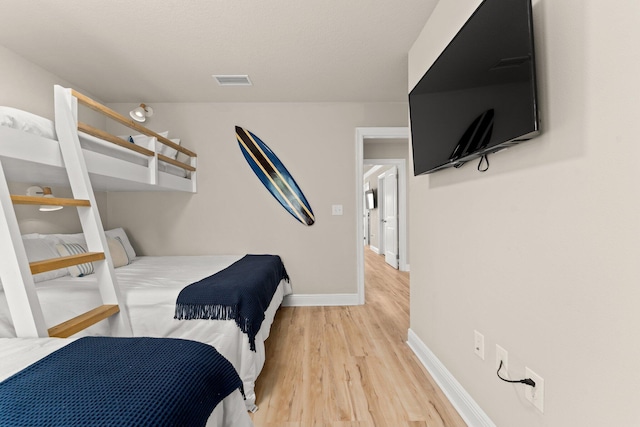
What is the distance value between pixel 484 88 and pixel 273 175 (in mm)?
2515

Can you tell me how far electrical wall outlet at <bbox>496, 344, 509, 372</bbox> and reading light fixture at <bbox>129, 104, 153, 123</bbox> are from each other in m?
3.50

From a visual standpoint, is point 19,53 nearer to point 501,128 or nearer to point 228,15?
point 228,15

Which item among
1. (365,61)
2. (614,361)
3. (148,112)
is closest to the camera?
(614,361)

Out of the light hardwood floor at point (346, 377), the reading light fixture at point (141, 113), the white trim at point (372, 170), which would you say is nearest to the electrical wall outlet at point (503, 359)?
the light hardwood floor at point (346, 377)

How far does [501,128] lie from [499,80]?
179mm

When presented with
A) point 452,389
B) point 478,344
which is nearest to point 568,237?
point 478,344

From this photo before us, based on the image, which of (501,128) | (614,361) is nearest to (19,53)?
(501,128)

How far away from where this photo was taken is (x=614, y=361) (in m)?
0.79

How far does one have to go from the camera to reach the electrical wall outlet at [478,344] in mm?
1404

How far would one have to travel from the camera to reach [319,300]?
11.2ft

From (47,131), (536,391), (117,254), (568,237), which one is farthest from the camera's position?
(117,254)

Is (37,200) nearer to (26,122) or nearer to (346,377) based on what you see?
Answer: (26,122)

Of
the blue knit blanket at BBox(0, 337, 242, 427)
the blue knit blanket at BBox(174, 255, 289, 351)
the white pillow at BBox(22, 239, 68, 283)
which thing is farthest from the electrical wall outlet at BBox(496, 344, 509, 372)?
the white pillow at BBox(22, 239, 68, 283)

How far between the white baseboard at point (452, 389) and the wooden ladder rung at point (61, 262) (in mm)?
2053
